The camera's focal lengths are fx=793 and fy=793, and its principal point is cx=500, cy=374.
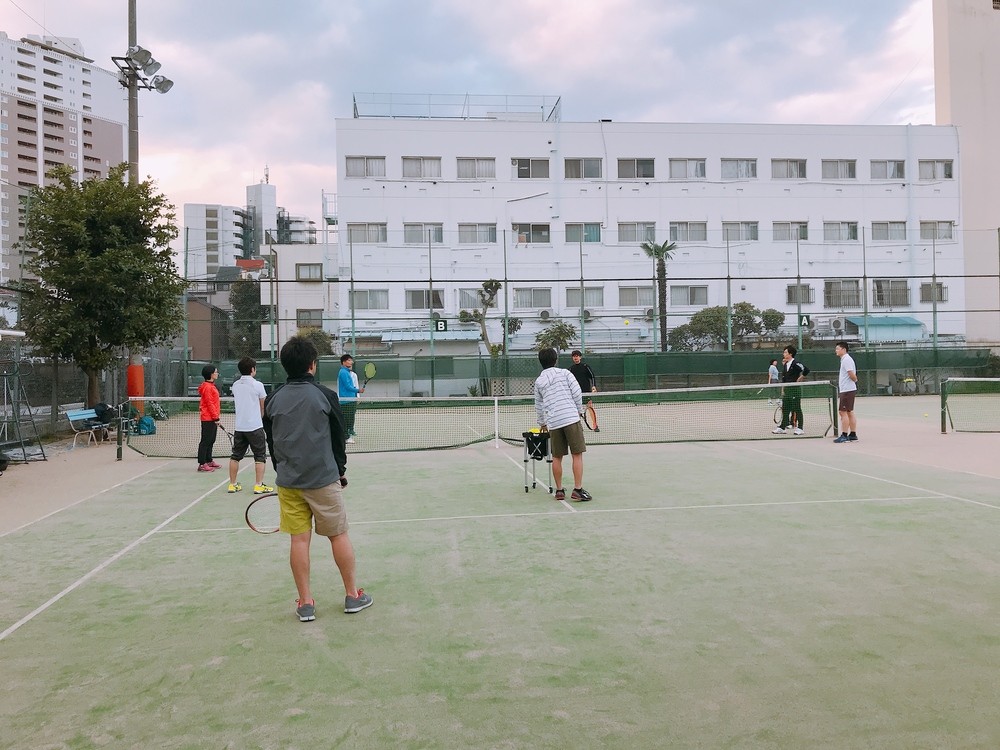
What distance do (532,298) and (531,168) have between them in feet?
22.5

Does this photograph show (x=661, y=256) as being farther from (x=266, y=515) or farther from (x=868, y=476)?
(x=266, y=515)

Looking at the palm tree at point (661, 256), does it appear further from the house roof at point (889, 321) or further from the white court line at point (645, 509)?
the white court line at point (645, 509)

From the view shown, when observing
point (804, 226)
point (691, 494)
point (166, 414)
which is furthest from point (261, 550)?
point (804, 226)

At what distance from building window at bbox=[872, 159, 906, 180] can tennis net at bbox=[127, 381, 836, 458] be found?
18.7 metres

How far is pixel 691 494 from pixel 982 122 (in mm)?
45057

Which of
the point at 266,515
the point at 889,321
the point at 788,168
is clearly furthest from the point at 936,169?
the point at 266,515

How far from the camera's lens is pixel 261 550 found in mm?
6055

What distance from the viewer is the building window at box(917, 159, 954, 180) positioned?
1521 inches

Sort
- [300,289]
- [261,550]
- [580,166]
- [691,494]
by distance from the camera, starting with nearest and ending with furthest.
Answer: [261,550] → [691,494] → [580,166] → [300,289]

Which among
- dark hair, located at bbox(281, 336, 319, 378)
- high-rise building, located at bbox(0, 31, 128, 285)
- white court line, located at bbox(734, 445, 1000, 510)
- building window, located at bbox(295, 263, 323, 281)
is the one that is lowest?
white court line, located at bbox(734, 445, 1000, 510)

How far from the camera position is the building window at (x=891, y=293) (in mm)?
34000

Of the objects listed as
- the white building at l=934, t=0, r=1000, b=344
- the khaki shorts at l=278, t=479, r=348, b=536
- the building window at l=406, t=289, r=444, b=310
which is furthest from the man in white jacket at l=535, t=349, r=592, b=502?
the white building at l=934, t=0, r=1000, b=344

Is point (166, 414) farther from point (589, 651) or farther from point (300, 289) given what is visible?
point (300, 289)

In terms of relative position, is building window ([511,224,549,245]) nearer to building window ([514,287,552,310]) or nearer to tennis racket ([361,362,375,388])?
building window ([514,287,552,310])
